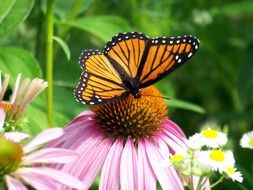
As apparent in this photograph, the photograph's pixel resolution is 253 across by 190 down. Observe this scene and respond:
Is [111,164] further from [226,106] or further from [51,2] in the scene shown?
[226,106]

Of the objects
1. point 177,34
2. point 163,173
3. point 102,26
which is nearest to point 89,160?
point 163,173

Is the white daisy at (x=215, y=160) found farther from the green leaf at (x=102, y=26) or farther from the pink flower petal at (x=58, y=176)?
the green leaf at (x=102, y=26)

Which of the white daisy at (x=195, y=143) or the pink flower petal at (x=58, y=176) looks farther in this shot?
the white daisy at (x=195, y=143)

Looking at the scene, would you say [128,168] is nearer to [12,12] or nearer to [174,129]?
[174,129]

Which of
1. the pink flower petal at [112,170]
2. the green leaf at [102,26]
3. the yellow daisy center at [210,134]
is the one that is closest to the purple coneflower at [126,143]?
the pink flower petal at [112,170]

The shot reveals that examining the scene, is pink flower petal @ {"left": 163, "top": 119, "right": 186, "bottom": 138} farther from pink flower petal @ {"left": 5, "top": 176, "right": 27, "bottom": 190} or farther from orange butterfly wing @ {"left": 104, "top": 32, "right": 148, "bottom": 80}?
pink flower petal @ {"left": 5, "top": 176, "right": 27, "bottom": 190}

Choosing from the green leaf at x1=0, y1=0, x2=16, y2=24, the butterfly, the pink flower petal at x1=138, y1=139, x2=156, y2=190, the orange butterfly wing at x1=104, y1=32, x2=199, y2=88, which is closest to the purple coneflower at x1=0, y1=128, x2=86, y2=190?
the pink flower petal at x1=138, y1=139, x2=156, y2=190

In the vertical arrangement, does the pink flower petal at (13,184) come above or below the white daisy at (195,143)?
below
